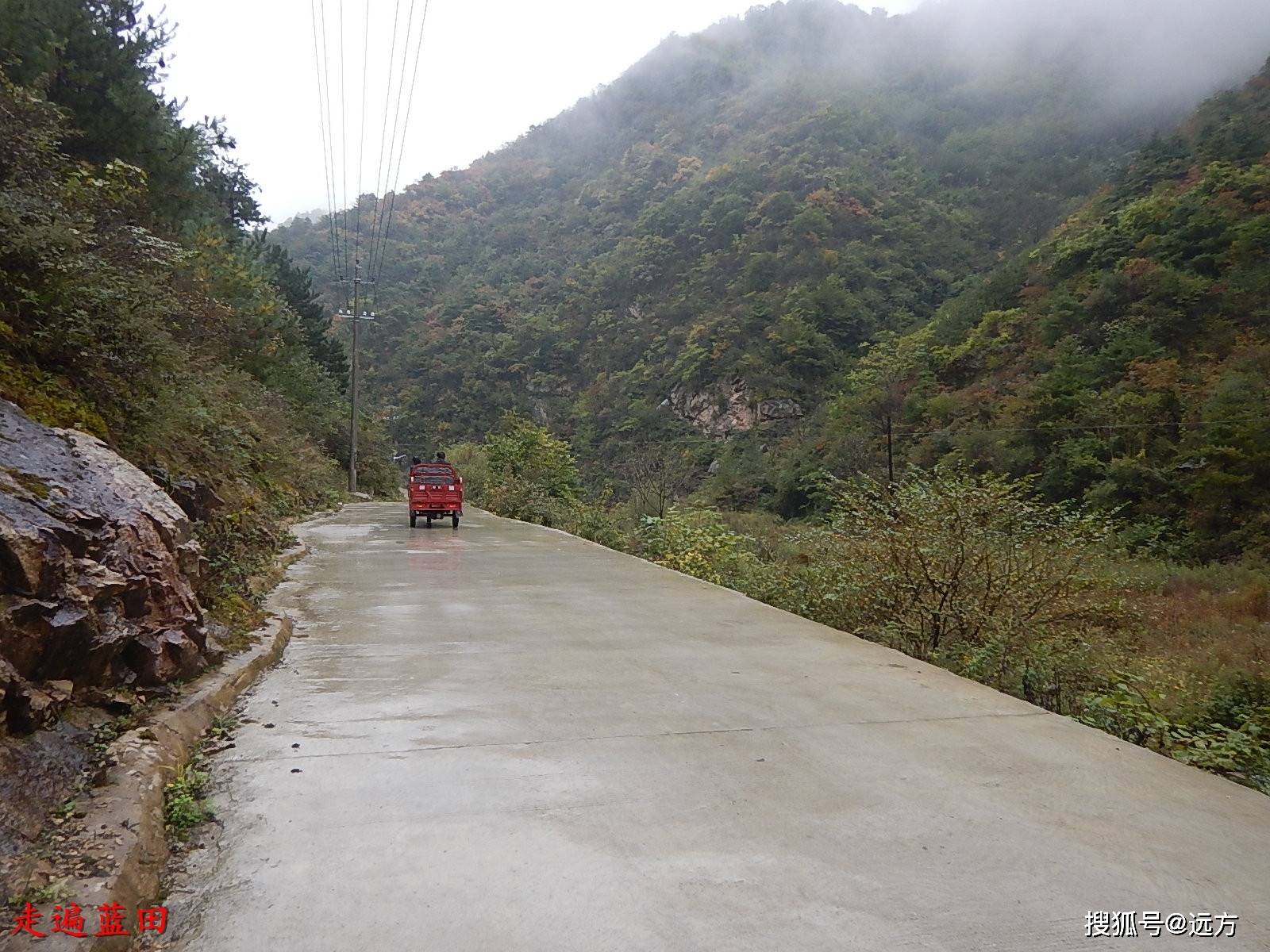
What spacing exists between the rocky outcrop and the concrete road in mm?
49019

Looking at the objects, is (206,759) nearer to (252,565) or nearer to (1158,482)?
(252,565)

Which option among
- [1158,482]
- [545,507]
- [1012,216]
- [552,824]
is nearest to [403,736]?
[552,824]

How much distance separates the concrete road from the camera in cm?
280

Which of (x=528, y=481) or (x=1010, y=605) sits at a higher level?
(x=1010, y=605)

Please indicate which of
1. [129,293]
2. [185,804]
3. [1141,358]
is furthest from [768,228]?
[185,804]

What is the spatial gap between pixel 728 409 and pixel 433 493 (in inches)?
1576

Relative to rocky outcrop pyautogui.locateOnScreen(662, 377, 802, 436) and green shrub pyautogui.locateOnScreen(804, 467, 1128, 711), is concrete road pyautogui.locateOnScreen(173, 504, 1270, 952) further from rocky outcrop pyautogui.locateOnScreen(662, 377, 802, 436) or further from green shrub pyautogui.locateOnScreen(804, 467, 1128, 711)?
rocky outcrop pyautogui.locateOnScreen(662, 377, 802, 436)

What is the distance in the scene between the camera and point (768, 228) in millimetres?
73500

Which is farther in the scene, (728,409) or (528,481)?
(728,409)

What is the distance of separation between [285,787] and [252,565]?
6.46 metres

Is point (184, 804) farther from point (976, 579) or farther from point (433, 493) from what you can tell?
point (433, 493)

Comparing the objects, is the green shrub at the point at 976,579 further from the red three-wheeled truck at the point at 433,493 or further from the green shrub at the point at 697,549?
the red three-wheeled truck at the point at 433,493

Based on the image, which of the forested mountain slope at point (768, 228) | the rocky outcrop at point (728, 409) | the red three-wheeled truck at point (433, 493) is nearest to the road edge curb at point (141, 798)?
the red three-wheeled truck at point (433, 493)

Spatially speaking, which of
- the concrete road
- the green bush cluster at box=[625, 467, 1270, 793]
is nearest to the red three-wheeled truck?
the green bush cluster at box=[625, 467, 1270, 793]
